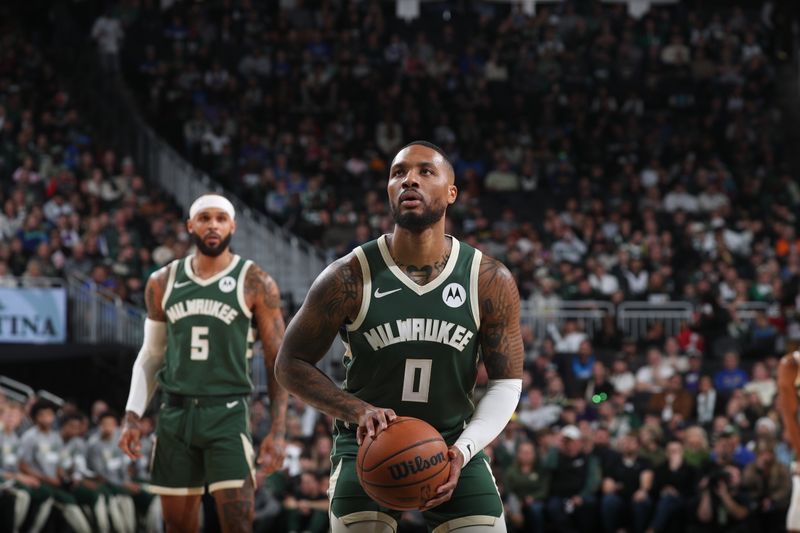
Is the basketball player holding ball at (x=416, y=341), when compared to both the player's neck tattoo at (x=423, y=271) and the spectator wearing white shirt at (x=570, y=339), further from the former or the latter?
the spectator wearing white shirt at (x=570, y=339)

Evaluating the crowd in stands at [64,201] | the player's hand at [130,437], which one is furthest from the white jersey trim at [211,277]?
the crowd in stands at [64,201]

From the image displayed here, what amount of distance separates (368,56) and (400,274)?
18465mm

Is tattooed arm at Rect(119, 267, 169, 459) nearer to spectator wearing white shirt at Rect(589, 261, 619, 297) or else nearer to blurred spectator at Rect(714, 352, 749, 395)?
blurred spectator at Rect(714, 352, 749, 395)

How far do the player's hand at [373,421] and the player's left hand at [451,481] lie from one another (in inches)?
10.8

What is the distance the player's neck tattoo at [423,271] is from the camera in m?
5.05

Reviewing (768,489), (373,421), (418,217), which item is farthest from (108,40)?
(373,421)

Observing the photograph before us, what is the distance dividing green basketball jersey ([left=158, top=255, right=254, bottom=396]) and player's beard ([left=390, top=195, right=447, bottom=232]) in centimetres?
243

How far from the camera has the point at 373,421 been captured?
4613 mm

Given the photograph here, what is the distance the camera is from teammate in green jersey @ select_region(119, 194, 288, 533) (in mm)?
6977

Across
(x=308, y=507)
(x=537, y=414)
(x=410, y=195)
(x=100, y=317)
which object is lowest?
(x=308, y=507)

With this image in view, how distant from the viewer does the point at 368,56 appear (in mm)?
23062

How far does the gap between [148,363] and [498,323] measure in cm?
297

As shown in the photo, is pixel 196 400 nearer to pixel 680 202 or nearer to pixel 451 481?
pixel 451 481

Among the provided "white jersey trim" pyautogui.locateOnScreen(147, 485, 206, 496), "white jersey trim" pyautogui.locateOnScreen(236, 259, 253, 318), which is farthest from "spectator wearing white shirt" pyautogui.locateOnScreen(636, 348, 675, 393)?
"white jersey trim" pyautogui.locateOnScreen(147, 485, 206, 496)
